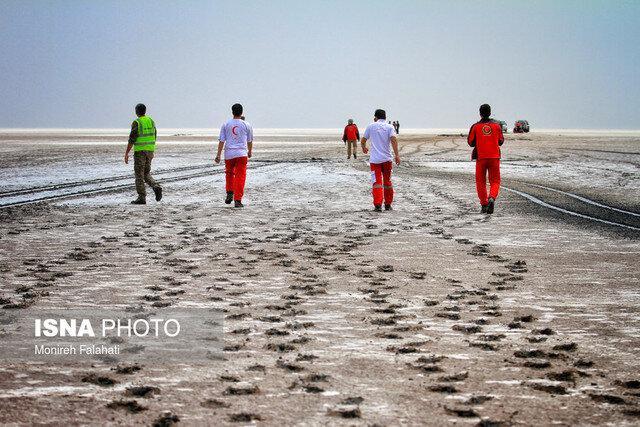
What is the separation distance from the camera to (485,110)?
13680 mm

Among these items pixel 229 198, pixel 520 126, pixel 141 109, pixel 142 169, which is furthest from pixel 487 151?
pixel 520 126

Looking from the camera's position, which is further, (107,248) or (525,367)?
(107,248)

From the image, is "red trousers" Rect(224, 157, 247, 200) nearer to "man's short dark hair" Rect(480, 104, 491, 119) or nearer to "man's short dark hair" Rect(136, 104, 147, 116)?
"man's short dark hair" Rect(136, 104, 147, 116)

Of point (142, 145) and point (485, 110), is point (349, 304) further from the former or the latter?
point (142, 145)

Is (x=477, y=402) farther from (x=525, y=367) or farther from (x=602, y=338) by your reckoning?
(x=602, y=338)

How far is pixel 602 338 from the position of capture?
5219 millimetres

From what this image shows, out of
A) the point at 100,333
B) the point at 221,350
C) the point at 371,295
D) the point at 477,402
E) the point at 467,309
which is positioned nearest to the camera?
the point at 477,402

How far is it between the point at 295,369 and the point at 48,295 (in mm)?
2894

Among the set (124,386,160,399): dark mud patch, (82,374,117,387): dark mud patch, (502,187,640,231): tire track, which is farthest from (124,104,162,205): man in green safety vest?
(124,386,160,399): dark mud patch

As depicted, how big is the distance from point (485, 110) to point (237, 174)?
477 cm

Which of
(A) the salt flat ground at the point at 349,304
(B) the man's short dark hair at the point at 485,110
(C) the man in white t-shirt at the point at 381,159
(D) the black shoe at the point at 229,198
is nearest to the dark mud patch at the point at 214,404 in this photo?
(A) the salt flat ground at the point at 349,304

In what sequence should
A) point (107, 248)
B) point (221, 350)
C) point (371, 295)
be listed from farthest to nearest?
1. point (107, 248)
2. point (371, 295)
3. point (221, 350)

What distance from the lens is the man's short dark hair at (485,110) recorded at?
44.8 ft

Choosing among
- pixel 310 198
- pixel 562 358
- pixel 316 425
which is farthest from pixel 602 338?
pixel 310 198
